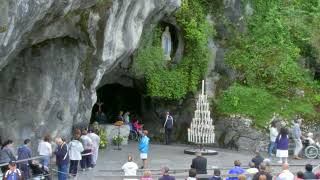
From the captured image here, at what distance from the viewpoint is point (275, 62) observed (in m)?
31.1

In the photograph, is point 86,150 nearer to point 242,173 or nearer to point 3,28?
point 3,28

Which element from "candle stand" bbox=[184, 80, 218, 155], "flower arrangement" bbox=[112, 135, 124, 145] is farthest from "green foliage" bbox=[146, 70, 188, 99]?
"candle stand" bbox=[184, 80, 218, 155]

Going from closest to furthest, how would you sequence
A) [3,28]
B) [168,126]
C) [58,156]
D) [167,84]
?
[3,28]
[58,156]
[168,126]
[167,84]

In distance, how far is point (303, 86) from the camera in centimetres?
3048

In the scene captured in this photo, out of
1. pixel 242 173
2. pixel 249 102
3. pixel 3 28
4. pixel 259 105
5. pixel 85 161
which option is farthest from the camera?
pixel 249 102

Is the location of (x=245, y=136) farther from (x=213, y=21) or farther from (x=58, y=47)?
(x=58, y=47)

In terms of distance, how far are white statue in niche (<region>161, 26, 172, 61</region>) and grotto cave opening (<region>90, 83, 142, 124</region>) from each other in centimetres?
430

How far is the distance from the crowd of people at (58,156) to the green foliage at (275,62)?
9.76 metres

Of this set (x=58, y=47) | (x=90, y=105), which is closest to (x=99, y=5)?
(x=58, y=47)

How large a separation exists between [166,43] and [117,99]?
6.55 meters

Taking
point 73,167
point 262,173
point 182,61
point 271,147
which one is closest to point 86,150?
point 73,167

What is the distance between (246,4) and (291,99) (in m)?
5.91

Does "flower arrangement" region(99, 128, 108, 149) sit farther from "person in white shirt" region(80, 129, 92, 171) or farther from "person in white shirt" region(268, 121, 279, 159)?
"person in white shirt" region(268, 121, 279, 159)

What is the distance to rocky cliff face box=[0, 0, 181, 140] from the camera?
70.4 feet
